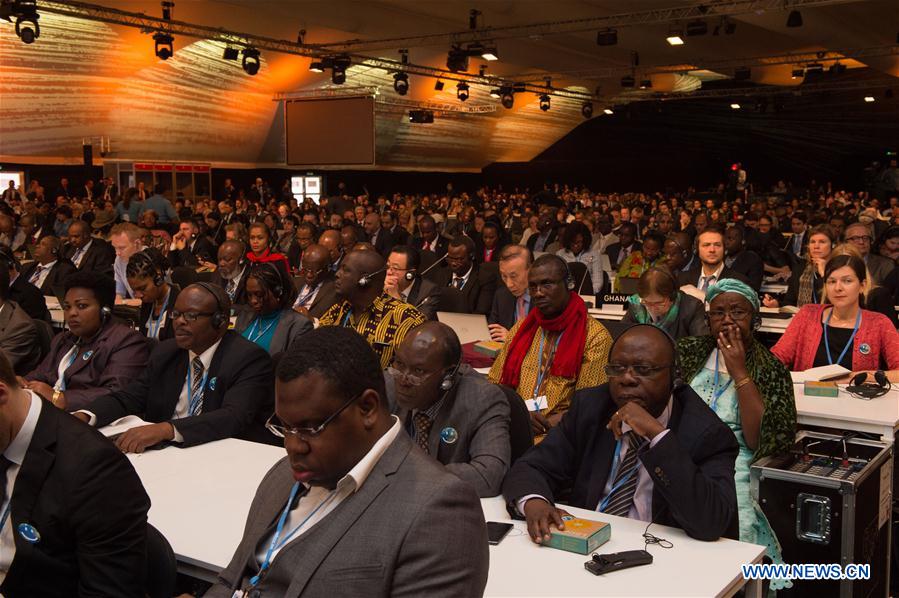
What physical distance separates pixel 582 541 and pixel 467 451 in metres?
0.69

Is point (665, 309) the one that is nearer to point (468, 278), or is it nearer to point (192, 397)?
point (468, 278)

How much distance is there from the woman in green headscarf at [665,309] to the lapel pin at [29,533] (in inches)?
145

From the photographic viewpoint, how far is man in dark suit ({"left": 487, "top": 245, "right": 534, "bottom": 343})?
5.69 meters

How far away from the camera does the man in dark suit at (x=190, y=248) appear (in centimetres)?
1044

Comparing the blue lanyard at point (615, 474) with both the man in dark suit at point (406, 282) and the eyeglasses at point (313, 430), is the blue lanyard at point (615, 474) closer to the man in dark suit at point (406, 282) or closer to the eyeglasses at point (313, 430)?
the eyeglasses at point (313, 430)

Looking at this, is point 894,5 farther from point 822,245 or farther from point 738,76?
point 822,245

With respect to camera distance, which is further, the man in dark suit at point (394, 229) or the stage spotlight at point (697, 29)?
the stage spotlight at point (697, 29)


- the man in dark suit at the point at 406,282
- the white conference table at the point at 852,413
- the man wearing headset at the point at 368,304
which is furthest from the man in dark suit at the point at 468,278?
the white conference table at the point at 852,413

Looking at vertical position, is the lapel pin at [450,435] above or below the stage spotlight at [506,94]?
below

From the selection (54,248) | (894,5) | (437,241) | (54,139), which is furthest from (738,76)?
(54,248)

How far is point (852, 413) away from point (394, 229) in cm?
981

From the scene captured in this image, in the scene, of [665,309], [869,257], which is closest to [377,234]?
[869,257]

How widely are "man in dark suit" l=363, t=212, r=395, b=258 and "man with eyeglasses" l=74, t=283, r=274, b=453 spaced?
8575 mm

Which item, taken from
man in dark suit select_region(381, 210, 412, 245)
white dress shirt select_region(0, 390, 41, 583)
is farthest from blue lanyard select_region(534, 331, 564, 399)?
man in dark suit select_region(381, 210, 412, 245)
